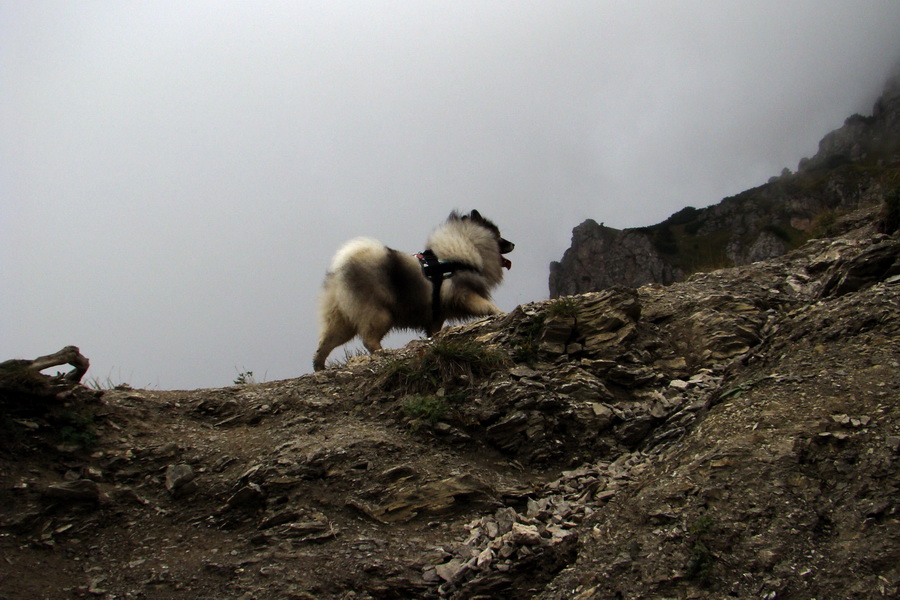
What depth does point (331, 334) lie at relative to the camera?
8609 mm

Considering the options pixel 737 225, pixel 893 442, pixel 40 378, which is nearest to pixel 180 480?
pixel 40 378

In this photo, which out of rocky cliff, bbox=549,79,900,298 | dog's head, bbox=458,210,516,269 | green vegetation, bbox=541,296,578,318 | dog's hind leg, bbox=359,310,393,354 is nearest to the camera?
green vegetation, bbox=541,296,578,318

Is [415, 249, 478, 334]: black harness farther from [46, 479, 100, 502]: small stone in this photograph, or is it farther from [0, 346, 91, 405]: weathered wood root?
[46, 479, 100, 502]: small stone

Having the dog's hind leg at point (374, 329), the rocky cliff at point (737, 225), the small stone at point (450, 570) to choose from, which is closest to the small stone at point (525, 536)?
the small stone at point (450, 570)

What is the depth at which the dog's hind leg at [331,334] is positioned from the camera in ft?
28.1

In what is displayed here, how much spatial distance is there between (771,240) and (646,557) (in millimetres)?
33961

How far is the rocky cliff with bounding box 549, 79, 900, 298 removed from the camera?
4434cm

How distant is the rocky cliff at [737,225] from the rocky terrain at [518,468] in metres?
30.0

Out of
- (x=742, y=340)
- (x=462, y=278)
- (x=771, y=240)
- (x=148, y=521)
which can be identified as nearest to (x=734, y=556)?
(x=742, y=340)

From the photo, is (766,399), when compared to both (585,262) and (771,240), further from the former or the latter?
(585,262)

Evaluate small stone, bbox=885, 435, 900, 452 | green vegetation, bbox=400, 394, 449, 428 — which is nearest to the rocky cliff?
green vegetation, bbox=400, 394, 449, 428

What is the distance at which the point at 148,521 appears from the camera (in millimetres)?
4312

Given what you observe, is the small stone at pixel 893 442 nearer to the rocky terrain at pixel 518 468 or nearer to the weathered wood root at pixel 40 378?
the rocky terrain at pixel 518 468

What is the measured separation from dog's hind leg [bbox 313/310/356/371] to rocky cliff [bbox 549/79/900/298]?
29.8 meters
